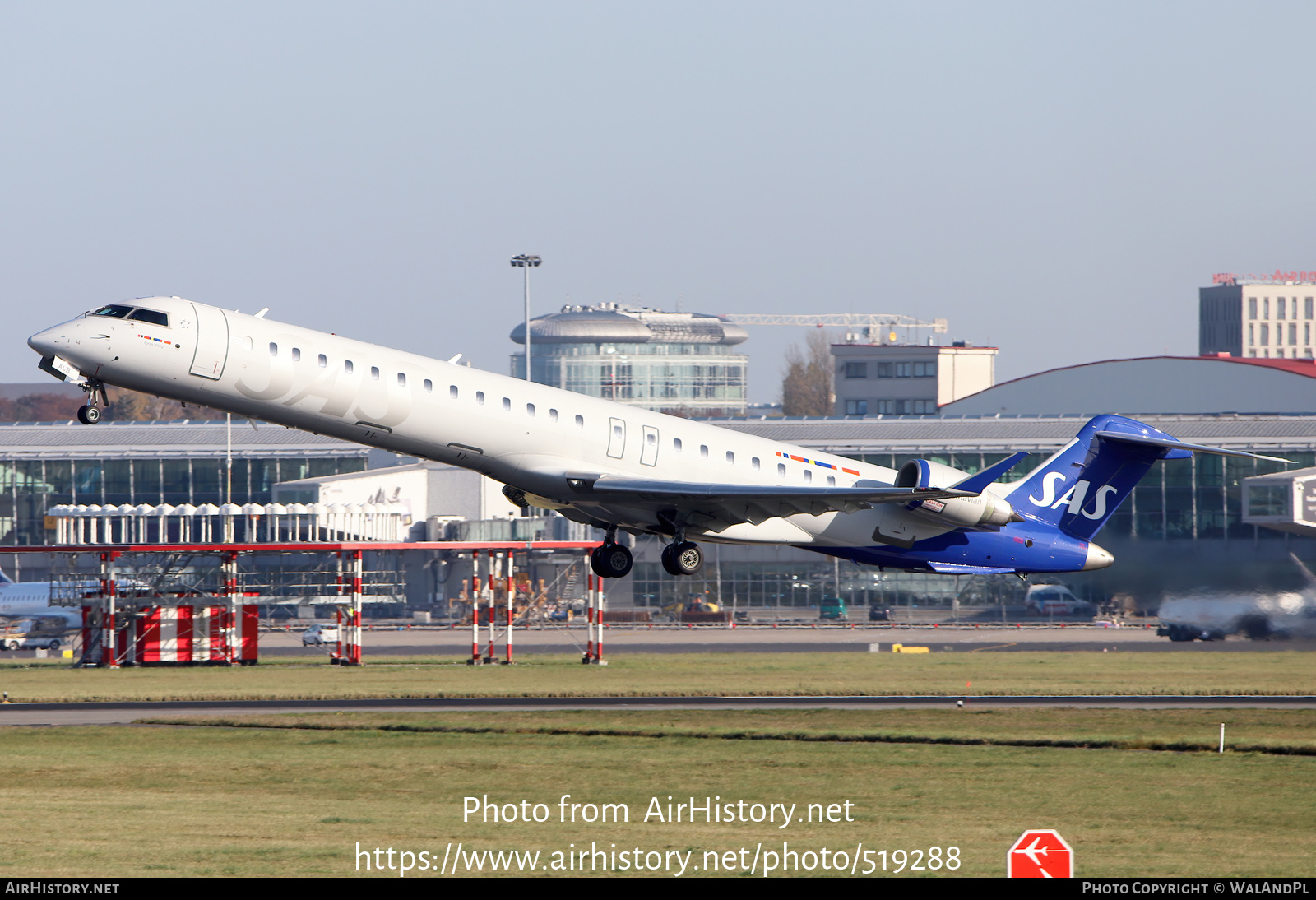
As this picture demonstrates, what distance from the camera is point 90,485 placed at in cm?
9125

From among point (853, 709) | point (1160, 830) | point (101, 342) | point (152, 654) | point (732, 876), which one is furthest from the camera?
point (152, 654)

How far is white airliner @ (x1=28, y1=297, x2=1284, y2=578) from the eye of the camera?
27.0m

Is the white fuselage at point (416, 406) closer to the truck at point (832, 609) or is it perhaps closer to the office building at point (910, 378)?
the truck at point (832, 609)

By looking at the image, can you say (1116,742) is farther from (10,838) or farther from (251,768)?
(10,838)

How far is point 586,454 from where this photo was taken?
30266mm

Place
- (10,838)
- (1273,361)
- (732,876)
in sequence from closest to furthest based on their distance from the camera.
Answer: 1. (732,876)
2. (10,838)
3. (1273,361)

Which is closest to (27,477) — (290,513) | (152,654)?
A: (290,513)

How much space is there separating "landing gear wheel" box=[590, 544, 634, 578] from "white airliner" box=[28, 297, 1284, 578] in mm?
39

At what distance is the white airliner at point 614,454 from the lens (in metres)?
27.0

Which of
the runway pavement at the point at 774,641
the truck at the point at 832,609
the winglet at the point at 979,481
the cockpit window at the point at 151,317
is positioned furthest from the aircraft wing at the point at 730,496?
the truck at the point at 832,609

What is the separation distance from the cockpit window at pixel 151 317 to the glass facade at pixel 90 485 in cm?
6398

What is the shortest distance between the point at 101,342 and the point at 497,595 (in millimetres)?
48163

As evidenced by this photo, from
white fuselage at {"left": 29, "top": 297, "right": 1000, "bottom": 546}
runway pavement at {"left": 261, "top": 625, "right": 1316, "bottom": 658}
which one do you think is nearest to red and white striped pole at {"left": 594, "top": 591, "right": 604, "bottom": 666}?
runway pavement at {"left": 261, "top": 625, "right": 1316, "bottom": 658}

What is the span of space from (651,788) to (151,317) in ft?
40.4
